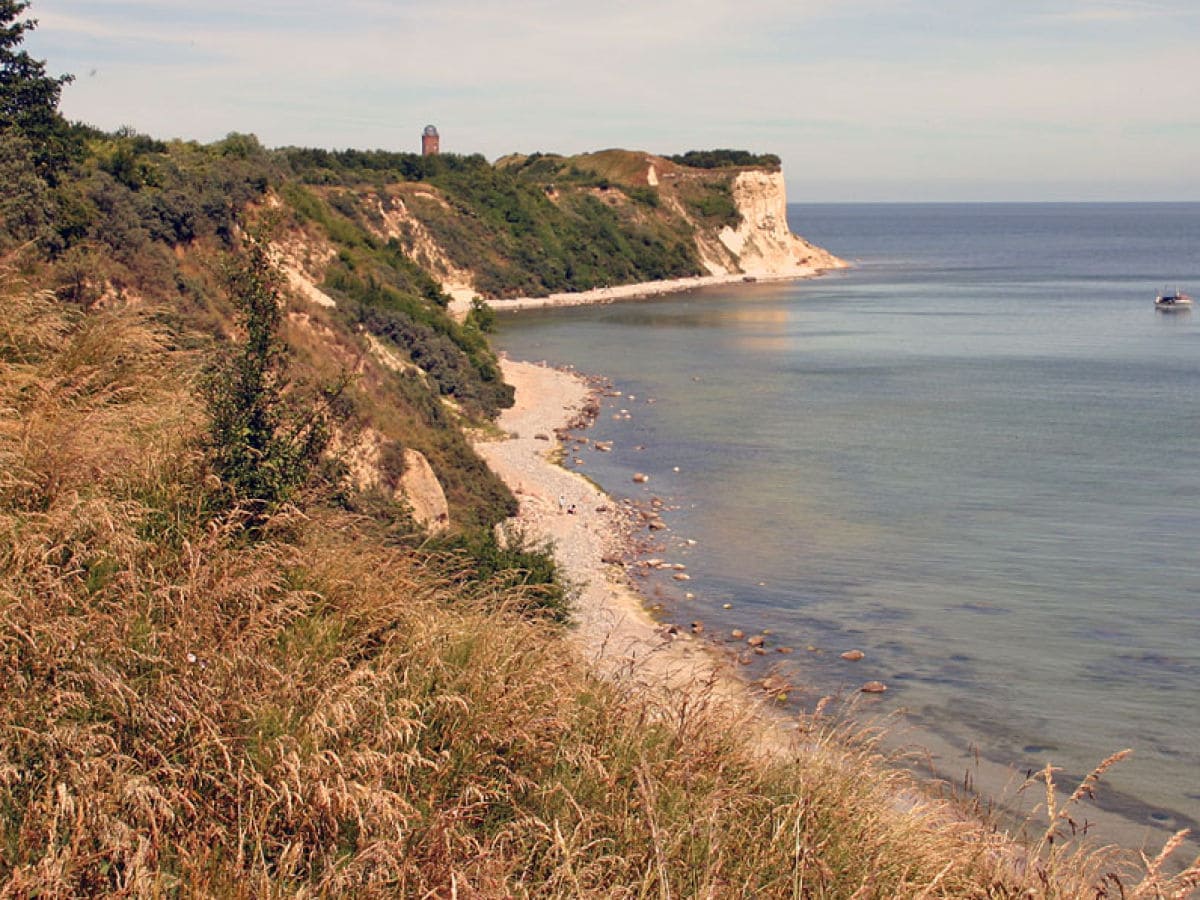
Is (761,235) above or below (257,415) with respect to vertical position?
above

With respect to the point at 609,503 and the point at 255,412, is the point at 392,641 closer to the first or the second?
the point at 255,412

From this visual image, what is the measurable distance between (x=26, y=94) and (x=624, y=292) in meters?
67.4

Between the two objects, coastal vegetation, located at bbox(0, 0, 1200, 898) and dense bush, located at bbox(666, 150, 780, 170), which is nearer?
coastal vegetation, located at bbox(0, 0, 1200, 898)

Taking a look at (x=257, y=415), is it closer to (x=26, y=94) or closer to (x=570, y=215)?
(x=26, y=94)

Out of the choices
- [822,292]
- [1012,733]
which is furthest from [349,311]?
[822,292]

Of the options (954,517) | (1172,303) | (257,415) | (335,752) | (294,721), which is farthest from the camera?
(1172,303)

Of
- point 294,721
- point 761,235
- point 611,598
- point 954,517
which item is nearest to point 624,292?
point 761,235

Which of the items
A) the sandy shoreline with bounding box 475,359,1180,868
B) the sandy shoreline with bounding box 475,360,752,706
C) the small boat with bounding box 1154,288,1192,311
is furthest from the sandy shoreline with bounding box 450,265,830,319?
the small boat with bounding box 1154,288,1192,311

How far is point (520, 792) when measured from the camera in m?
5.71

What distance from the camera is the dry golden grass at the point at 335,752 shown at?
15.6 ft

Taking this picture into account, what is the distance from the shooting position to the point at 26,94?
20.2 meters

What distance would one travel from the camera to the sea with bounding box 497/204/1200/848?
1495cm

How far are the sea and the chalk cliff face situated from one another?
4563 cm

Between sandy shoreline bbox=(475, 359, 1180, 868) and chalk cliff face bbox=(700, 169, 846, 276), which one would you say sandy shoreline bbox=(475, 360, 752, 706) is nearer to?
sandy shoreline bbox=(475, 359, 1180, 868)
